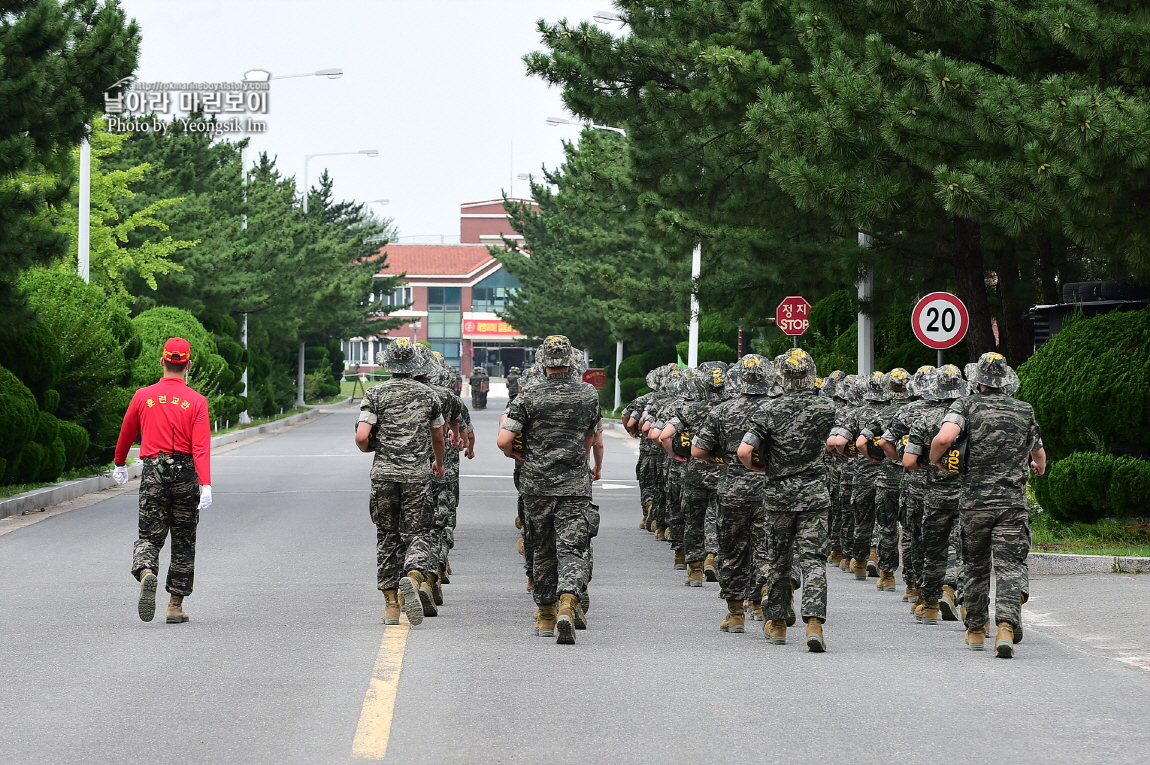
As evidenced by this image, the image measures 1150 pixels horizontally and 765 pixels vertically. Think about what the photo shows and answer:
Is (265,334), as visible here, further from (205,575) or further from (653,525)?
(205,575)

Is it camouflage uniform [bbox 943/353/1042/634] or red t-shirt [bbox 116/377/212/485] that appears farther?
red t-shirt [bbox 116/377/212/485]

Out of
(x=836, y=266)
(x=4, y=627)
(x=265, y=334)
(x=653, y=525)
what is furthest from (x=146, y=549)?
(x=265, y=334)

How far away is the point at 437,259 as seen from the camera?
12519 centimetres

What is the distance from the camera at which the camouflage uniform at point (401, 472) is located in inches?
402

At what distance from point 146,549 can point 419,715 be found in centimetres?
348

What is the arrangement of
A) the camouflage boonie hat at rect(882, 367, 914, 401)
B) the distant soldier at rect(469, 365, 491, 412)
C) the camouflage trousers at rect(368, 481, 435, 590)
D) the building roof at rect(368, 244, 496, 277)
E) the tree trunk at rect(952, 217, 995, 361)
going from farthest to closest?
the building roof at rect(368, 244, 496, 277) < the distant soldier at rect(469, 365, 491, 412) < the tree trunk at rect(952, 217, 995, 361) < the camouflage boonie hat at rect(882, 367, 914, 401) < the camouflage trousers at rect(368, 481, 435, 590)

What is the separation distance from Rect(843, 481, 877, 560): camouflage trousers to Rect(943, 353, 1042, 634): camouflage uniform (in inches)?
129

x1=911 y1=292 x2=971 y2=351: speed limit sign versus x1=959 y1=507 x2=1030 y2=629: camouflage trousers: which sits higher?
x1=911 y1=292 x2=971 y2=351: speed limit sign

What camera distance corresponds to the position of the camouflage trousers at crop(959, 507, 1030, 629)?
9.53m

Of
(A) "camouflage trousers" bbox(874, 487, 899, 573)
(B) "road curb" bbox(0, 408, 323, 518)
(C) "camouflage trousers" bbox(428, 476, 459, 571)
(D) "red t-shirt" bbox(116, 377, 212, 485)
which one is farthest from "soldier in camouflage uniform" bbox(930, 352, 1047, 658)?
(B) "road curb" bbox(0, 408, 323, 518)

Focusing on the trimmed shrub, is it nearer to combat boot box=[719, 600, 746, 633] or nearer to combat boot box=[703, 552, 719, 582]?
combat boot box=[703, 552, 719, 582]

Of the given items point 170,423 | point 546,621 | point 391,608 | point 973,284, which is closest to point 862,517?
point 546,621

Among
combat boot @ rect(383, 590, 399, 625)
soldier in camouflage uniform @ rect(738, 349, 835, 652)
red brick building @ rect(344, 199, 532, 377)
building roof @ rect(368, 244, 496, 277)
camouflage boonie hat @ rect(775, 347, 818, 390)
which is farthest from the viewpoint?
building roof @ rect(368, 244, 496, 277)

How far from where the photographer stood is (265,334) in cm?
4925
